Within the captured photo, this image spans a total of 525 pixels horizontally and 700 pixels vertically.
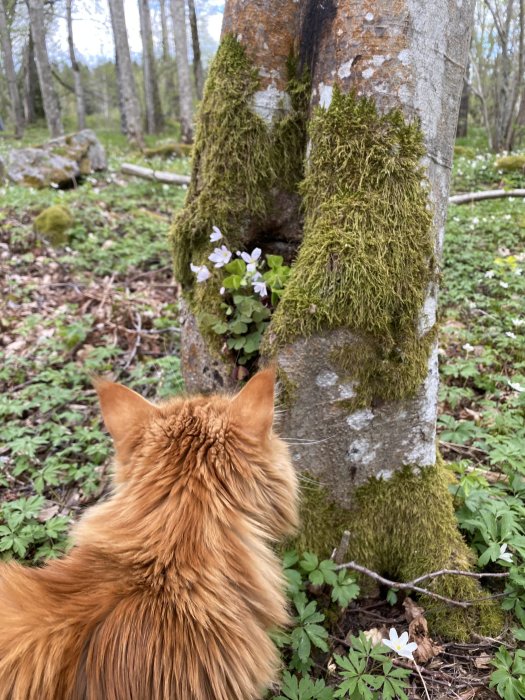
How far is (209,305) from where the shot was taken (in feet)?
8.54

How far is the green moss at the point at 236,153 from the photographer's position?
2408 mm

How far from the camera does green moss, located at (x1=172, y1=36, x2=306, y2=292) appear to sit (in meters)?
2.41

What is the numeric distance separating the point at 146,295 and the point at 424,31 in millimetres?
4654

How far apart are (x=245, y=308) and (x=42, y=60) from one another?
643 inches

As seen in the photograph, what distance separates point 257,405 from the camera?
157 centimetres

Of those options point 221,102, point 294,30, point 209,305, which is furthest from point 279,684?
point 294,30

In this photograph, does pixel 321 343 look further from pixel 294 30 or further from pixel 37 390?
pixel 37 390

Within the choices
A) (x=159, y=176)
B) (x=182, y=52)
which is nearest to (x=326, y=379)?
(x=159, y=176)

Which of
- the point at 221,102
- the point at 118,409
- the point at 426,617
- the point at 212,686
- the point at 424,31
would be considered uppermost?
the point at 424,31

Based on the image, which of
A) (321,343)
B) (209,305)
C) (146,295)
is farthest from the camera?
(146,295)

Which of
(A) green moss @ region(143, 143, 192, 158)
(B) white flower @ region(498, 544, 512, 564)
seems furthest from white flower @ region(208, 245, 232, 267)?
(A) green moss @ region(143, 143, 192, 158)

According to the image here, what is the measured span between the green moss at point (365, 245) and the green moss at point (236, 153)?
34cm

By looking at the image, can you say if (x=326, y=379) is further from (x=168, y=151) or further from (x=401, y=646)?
(x=168, y=151)

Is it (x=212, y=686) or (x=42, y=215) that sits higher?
(x=42, y=215)
